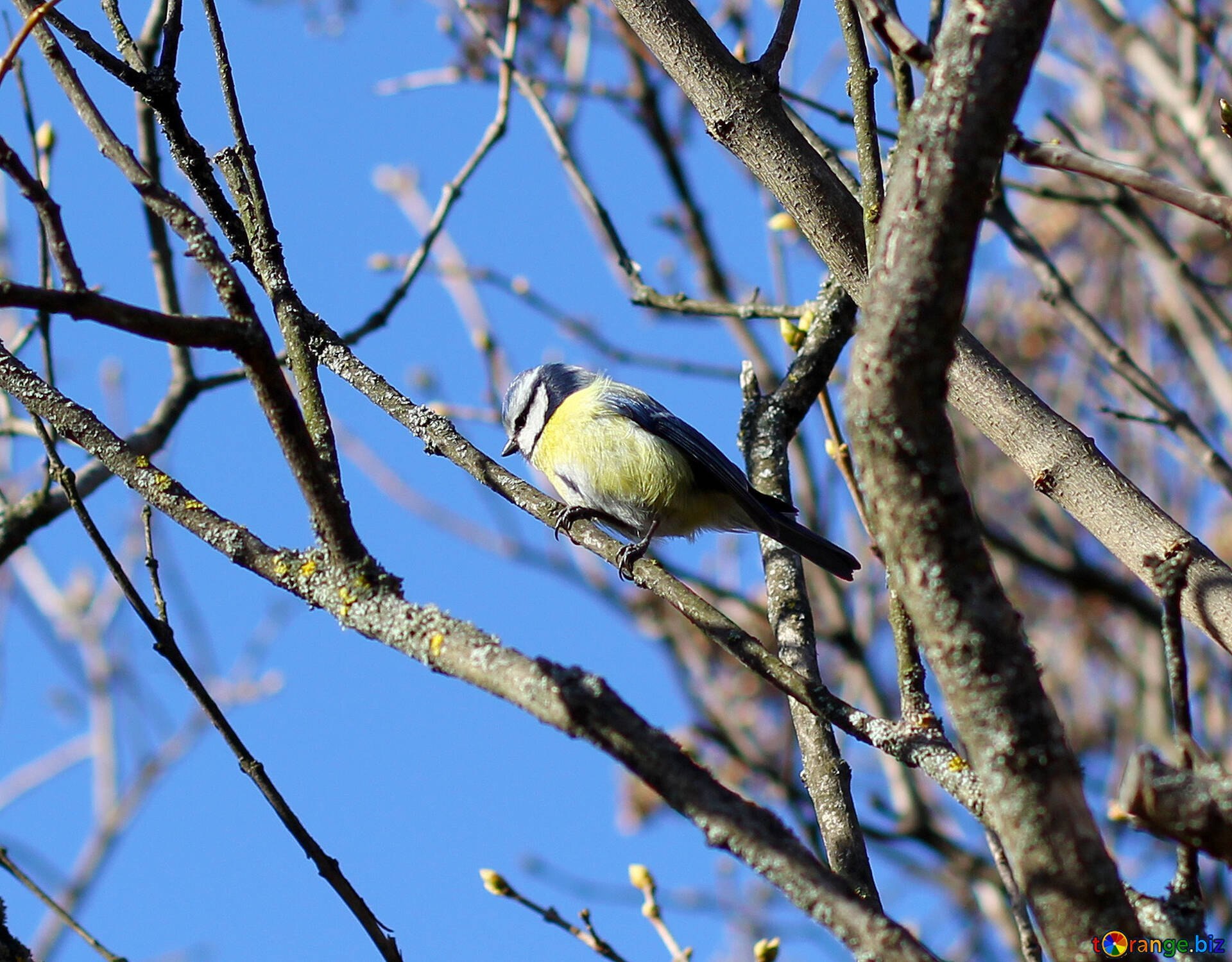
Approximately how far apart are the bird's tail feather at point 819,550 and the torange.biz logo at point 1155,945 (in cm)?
203

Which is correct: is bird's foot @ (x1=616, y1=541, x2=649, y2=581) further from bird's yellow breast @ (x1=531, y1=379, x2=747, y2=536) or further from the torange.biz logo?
the torange.biz logo

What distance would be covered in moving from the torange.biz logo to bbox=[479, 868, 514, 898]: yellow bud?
57.9 inches

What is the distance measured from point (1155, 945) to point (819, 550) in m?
2.28

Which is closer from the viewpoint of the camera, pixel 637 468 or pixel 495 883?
pixel 495 883

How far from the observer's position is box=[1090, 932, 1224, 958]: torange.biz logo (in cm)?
119

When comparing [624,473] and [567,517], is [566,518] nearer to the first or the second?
[567,517]

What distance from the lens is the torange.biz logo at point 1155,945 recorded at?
1.19 meters

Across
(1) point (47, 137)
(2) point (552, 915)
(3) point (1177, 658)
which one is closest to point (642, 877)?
(2) point (552, 915)

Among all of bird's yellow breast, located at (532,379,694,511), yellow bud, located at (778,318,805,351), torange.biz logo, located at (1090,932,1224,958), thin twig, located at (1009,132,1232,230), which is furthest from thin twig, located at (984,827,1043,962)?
bird's yellow breast, located at (532,379,694,511)

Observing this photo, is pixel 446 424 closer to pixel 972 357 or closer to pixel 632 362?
pixel 972 357

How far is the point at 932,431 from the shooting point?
1.14 metres

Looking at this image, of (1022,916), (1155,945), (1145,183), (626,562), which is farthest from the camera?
(626,562)

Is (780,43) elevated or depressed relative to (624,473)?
depressed

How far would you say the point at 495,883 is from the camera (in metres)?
2.60
